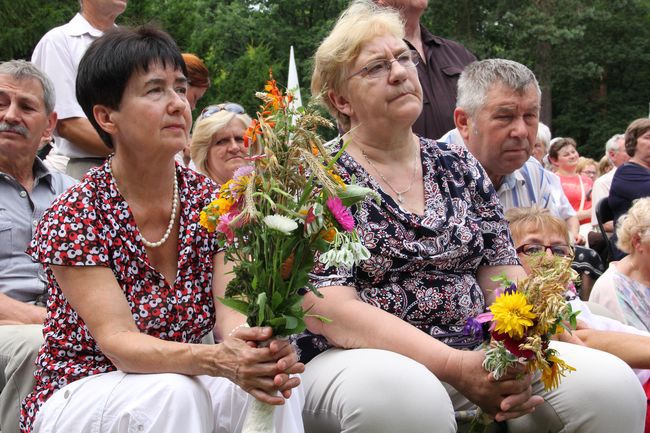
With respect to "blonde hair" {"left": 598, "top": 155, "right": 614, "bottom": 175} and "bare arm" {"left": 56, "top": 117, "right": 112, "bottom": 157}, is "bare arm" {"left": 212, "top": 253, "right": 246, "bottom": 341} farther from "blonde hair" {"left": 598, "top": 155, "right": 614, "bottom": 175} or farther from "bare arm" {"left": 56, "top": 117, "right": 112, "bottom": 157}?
"blonde hair" {"left": 598, "top": 155, "right": 614, "bottom": 175}

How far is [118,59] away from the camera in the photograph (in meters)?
3.12

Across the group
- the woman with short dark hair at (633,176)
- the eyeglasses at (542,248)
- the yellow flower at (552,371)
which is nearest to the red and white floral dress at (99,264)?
the yellow flower at (552,371)

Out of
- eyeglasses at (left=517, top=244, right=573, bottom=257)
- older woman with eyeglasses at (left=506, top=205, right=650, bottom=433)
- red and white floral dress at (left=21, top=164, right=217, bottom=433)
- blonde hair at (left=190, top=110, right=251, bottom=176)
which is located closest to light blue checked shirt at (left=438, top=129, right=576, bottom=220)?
older woman with eyeglasses at (left=506, top=205, right=650, bottom=433)

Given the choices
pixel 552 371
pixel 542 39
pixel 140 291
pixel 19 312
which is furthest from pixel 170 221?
pixel 542 39

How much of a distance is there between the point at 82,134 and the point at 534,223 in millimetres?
2389

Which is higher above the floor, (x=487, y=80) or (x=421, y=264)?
(x=487, y=80)

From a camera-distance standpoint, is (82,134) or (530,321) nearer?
Result: (530,321)

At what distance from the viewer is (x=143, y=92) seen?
10.3 feet

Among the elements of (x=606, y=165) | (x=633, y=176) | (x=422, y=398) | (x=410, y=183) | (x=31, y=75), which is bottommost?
(x=606, y=165)

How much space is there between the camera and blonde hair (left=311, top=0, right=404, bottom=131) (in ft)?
11.8

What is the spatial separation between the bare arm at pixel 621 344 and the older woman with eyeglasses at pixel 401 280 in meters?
0.53

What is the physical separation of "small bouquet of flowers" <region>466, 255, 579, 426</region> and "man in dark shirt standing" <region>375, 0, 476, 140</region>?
2137 millimetres

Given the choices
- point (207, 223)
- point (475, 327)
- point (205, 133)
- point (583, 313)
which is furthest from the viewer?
point (205, 133)

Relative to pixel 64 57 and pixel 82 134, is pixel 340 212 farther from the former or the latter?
pixel 64 57
